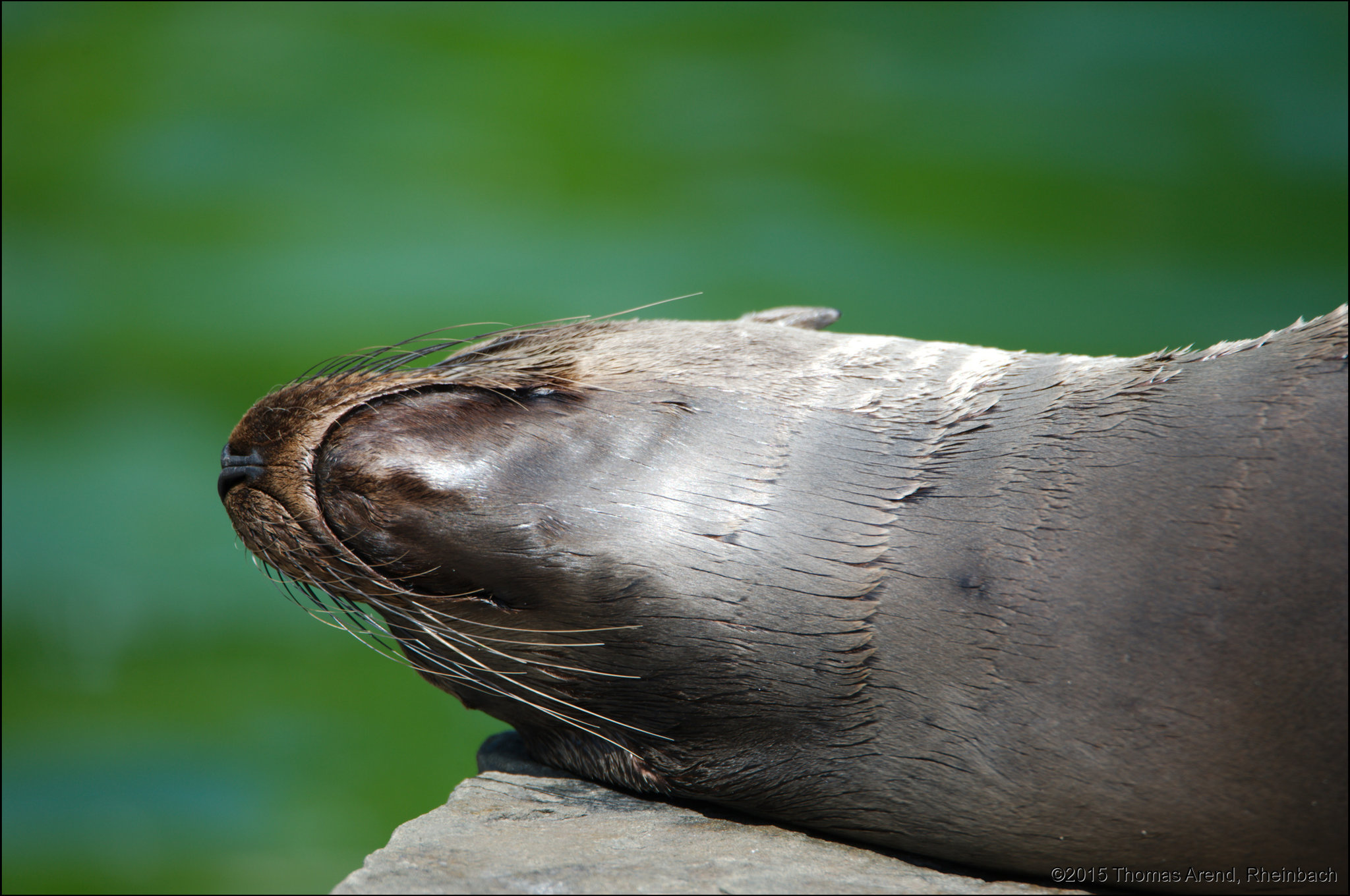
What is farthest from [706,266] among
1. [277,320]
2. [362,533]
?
[362,533]

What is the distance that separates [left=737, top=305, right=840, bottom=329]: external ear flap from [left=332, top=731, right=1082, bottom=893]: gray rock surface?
3.22ft

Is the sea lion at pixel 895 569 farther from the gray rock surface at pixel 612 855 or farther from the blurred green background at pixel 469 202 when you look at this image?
the blurred green background at pixel 469 202

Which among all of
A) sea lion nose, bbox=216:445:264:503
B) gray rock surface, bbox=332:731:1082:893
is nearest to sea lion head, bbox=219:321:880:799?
sea lion nose, bbox=216:445:264:503

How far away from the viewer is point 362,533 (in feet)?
5.64

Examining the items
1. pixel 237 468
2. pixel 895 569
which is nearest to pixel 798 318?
pixel 895 569

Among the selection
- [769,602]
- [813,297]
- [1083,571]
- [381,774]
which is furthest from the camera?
[813,297]

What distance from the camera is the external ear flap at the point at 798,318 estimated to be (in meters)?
2.24

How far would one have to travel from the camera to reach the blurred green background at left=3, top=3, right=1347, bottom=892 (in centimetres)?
394

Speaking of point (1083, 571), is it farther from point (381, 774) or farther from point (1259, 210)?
point (1259, 210)

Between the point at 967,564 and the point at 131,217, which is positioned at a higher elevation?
the point at 131,217

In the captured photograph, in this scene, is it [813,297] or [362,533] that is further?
[813,297]

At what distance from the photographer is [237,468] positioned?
1.80m

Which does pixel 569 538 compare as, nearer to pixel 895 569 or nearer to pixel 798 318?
pixel 895 569

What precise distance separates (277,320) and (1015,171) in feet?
9.37
